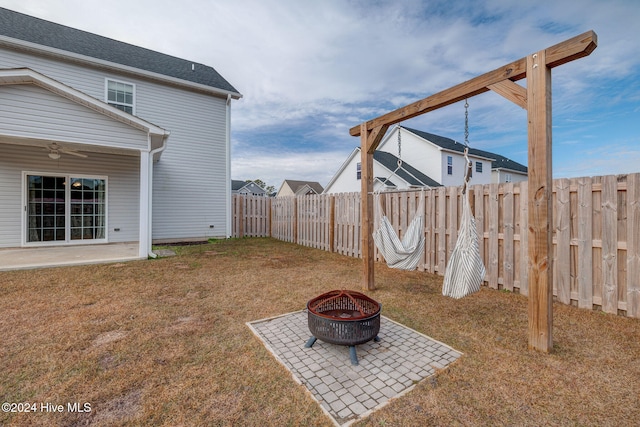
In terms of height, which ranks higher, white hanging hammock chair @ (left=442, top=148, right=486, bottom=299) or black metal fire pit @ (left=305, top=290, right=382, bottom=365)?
white hanging hammock chair @ (left=442, top=148, right=486, bottom=299)

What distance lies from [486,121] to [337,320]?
55.2 feet

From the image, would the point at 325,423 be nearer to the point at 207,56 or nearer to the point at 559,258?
the point at 559,258

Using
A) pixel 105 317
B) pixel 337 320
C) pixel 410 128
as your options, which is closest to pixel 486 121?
pixel 410 128

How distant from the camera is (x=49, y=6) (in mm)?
8789

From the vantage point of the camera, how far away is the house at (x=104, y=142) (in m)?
5.57

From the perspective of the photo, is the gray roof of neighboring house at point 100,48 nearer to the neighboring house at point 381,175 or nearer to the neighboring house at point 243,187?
the neighboring house at point 381,175

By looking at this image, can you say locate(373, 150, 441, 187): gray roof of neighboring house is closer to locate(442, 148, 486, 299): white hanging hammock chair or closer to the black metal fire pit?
locate(442, 148, 486, 299): white hanging hammock chair

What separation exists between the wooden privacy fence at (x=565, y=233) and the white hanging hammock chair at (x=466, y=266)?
47.9 inches

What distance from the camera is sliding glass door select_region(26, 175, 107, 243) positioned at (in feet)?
24.2

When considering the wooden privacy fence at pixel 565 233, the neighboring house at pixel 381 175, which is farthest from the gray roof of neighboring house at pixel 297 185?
the wooden privacy fence at pixel 565 233

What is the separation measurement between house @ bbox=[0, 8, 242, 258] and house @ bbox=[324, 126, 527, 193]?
1131cm

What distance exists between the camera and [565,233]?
3535 mm

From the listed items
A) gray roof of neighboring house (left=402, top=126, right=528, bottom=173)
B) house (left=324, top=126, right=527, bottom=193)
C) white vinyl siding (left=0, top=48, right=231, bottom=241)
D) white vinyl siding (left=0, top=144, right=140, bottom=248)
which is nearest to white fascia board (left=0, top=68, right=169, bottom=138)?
white vinyl siding (left=0, top=144, right=140, bottom=248)

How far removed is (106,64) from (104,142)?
3.91m
